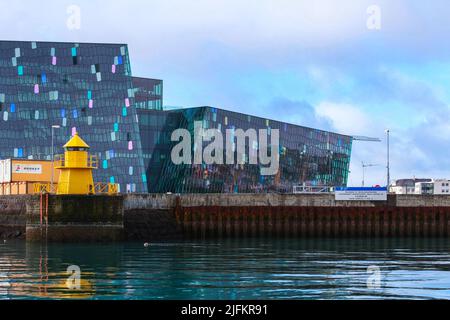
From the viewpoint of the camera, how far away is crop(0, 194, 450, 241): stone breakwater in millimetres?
79062

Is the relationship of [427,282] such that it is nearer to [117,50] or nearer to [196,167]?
[196,167]

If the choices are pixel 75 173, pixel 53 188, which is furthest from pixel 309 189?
pixel 75 173

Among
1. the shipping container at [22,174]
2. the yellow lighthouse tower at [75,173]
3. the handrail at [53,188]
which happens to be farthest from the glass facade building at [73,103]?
the yellow lighthouse tower at [75,173]

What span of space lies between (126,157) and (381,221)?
183 feet

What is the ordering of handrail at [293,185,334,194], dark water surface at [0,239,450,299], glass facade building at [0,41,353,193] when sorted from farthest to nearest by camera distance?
glass facade building at [0,41,353,193]
handrail at [293,185,334,194]
dark water surface at [0,239,450,299]

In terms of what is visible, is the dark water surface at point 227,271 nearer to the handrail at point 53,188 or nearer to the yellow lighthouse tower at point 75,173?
the yellow lighthouse tower at point 75,173

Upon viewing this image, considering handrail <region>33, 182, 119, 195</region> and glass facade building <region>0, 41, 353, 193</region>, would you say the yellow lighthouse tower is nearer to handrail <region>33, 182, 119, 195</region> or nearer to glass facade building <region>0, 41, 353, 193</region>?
handrail <region>33, 182, 119, 195</region>

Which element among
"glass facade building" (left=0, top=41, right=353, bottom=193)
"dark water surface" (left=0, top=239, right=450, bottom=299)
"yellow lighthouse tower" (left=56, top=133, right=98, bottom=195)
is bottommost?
"dark water surface" (left=0, top=239, right=450, bottom=299)

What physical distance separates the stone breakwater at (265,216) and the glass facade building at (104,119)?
42.3m

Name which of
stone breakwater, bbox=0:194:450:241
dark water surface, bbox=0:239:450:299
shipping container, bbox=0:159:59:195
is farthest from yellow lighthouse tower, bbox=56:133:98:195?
shipping container, bbox=0:159:59:195

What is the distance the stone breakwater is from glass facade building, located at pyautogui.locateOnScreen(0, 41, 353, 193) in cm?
4235

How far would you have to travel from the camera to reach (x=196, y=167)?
4887 inches

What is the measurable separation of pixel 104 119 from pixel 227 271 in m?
88.9

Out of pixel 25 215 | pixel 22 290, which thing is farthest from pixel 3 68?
pixel 22 290
